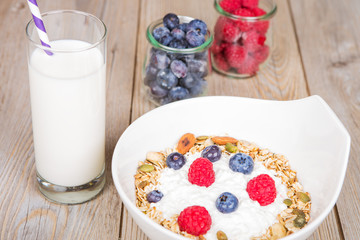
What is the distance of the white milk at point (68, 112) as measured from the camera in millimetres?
875

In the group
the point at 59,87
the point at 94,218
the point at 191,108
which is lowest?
the point at 94,218

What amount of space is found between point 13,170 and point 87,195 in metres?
0.17

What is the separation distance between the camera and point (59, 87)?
0.87 meters

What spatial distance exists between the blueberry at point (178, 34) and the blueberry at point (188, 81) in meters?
0.08

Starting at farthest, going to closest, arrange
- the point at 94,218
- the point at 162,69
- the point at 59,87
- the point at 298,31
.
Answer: the point at 298,31 < the point at 162,69 < the point at 94,218 < the point at 59,87

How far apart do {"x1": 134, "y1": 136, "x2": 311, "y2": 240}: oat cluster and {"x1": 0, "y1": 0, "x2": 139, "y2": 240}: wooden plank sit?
3.3 inches

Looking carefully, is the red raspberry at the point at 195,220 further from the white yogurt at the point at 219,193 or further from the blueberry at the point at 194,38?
the blueberry at the point at 194,38

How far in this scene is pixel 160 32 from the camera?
46.2 inches

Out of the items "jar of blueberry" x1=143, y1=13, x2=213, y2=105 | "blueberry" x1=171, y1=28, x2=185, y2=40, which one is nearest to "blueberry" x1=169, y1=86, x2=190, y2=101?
"jar of blueberry" x1=143, y1=13, x2=213, y2=105

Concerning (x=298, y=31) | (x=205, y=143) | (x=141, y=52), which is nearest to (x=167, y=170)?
(x=205, y=143)

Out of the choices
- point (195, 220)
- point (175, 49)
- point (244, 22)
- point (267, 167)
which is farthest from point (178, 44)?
point (195, 220)

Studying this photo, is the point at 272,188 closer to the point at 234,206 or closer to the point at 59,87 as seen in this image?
the point at 234,206

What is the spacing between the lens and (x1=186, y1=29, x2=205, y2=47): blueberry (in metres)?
1.16

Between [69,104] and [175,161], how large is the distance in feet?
0.74
